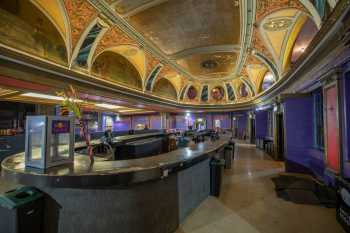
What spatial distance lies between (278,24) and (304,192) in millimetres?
5800

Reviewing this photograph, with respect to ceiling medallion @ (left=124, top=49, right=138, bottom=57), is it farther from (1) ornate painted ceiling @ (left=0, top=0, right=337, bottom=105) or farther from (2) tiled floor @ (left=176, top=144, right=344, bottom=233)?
(2) tiled floor @ (left=176, top=144, right=344, bottom=233)

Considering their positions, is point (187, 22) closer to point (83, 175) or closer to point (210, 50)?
point (210, 50)

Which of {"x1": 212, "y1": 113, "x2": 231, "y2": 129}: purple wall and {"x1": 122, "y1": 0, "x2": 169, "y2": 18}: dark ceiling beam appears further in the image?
{"x1": 212, "y1": 113, "x2": 231, "y2": 129}: purple wall

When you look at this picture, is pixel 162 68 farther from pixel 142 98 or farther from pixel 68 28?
pixel 68 28

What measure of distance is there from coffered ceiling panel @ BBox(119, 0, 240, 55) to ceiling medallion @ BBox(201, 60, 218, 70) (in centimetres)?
290

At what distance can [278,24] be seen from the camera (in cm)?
632

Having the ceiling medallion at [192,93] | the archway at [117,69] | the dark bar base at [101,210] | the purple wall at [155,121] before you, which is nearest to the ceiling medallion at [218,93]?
the ceiling medallion at [192,93]

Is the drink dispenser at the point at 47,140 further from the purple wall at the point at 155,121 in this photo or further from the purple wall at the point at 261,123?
the purple wall at the point at 155,121

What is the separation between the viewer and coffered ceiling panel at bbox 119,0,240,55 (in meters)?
5.66

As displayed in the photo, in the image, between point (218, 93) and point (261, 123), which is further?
point (218, 93)

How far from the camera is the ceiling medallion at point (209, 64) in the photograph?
11642 mm

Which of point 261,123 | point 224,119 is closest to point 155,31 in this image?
point 261,123

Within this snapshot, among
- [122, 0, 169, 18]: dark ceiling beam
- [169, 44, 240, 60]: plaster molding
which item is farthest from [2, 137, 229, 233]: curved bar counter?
[169, 44, 240, 60]: plaster molding

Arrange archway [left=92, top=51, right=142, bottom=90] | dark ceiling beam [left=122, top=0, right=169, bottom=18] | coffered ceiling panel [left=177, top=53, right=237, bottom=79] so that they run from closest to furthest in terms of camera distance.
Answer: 1. dark ceiling beam [left=122, top=0, right=169, bottom=18]
2. archway [left=92, top=51, right=142, bottom=90]
3. coffered ceiling panel [left=177, top=53, right=237, bottom=79]
